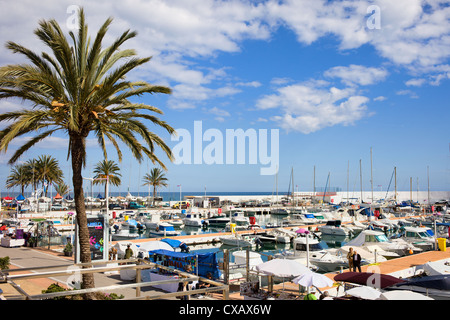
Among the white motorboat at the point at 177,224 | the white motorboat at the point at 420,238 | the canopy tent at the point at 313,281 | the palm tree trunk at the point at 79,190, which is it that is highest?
the palm tree trunk at the point at 79,190

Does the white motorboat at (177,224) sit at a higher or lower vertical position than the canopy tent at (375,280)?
lower

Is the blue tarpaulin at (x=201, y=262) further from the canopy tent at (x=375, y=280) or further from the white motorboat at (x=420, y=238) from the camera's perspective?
the white motorboat at (x=420, y=238)

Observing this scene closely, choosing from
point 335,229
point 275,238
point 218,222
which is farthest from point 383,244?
point 218,222

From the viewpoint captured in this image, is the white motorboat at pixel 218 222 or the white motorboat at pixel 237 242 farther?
the white motorboat at pixel 218 222

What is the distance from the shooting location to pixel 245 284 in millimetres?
16266

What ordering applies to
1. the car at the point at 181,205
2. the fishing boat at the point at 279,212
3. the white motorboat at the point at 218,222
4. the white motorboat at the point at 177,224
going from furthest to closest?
the car at the point at 181,205, the fishing boat at the point at 279,212, the white motorboat at the point at 218,222, the white motorboat at the point at 177,224

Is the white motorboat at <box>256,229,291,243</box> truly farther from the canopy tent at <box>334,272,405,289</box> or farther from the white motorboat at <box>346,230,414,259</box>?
the canopy tent at <box>334,272,405,289</box>

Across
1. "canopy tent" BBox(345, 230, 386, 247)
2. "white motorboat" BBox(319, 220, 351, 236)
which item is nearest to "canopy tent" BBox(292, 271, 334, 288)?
"canopy tent" BBox(345, 230, 386, 247)

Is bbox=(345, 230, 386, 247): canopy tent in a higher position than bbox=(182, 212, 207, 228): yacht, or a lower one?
higher

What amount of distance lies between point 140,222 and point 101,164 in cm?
2874

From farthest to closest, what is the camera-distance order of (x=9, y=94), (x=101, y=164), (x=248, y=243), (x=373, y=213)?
(x=101, y=164), (x=373, y=213), (x=248, y=243), (x=9, y=94)

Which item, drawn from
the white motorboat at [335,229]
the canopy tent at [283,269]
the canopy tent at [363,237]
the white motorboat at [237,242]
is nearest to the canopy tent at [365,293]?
the canopy tent at [283,269]
